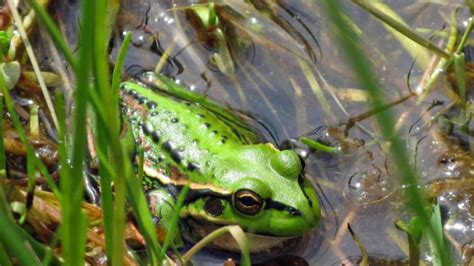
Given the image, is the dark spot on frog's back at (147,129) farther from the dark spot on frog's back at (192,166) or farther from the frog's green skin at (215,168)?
the dark spot on frog's back at (192,166)

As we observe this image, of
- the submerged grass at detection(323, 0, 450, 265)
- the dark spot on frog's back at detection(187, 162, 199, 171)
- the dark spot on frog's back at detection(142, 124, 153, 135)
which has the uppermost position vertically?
the dark spot on frog's back at detection(142, 124, 153, 135)

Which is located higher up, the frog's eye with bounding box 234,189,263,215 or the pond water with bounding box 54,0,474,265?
the pond water with bounding box 54,0,474,265

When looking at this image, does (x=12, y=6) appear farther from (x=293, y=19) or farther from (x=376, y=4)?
(x=376, y=4)

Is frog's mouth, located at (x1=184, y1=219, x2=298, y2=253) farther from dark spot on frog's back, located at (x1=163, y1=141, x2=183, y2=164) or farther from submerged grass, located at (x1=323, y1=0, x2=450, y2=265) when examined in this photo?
submerged grass, located at (x1=323, y1=0, x2=450, y2=265)

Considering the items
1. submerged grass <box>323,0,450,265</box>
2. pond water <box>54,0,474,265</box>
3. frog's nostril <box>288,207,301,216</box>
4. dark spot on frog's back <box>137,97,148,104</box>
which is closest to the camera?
submerged grass <box>323,0,450,265</box>

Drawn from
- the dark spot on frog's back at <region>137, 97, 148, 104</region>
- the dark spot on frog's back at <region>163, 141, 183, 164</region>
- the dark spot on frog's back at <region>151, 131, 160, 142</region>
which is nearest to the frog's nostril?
the dark spot on frog's back at <region>163, 141, 183, 164</region>

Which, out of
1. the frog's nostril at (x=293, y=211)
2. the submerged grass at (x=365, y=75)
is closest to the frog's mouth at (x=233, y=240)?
the frog's nostril at (x=293, y=211)

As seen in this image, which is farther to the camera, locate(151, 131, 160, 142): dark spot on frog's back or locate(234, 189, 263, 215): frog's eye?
locate(151, 131, 160, 142): dark spot on frog's back

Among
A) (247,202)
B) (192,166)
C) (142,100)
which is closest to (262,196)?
(247,202)
